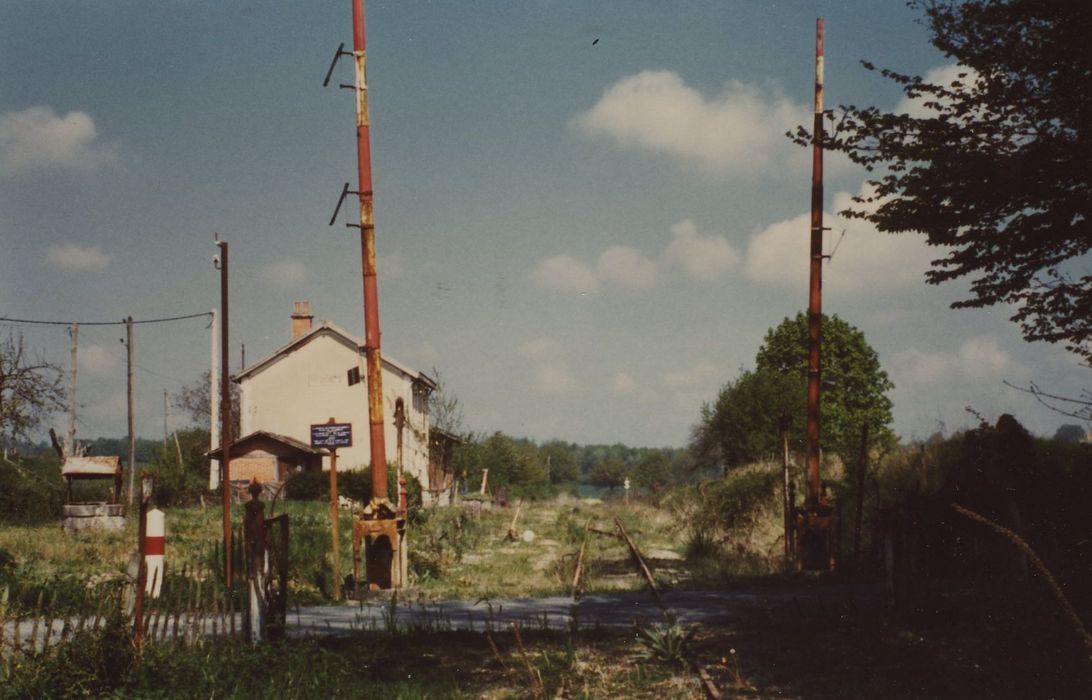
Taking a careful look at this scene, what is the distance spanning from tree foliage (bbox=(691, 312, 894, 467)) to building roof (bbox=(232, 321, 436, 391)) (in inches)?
588

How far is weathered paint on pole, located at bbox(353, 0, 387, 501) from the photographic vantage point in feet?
48.7

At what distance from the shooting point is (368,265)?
15477 mm

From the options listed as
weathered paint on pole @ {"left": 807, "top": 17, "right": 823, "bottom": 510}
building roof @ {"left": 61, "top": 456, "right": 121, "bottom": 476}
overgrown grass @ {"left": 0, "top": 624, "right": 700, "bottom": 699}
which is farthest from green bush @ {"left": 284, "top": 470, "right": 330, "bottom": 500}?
overgrown grass @ {"left": 0, "top": 624, "right": 700, "bottom": 699}

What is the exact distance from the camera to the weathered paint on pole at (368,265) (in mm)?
14844

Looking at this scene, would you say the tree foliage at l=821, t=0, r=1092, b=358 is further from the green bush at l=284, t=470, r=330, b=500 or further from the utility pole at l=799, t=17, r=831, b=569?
the green bush at l=284, t=470, r=330, b=500

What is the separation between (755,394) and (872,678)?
38.7 meters

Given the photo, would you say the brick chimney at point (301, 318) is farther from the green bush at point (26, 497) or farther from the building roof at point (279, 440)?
the green bush at point (26, 497)

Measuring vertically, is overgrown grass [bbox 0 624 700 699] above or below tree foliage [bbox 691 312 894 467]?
below

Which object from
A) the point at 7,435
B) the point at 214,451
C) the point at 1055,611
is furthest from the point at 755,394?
the point at 1055,611

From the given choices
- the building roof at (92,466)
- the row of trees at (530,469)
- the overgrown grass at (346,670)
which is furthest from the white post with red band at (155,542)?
the row of trees at (530,469)

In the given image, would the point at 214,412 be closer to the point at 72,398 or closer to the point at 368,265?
the point at 72,398

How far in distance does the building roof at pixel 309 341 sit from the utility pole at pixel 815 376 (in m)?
30.8

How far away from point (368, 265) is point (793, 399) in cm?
3313

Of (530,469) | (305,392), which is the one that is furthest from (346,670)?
(530,469)
